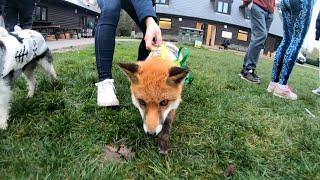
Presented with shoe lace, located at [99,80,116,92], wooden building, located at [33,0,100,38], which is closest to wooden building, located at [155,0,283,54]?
wooden building, located at [33,0,100,38]

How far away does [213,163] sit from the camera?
10.2ft

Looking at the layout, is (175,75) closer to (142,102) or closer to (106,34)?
(142,102)

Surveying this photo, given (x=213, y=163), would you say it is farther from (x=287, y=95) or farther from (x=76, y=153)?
(x=287, y=95)

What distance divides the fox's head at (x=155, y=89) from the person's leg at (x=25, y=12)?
393 centimetres

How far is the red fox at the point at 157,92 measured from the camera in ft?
9.82

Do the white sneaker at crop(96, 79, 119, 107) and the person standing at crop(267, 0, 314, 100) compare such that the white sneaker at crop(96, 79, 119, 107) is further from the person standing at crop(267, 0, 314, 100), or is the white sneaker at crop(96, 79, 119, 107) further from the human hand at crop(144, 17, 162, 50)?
Result: the person standing at crop(267, 0, 314, 100)

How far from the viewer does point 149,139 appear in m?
3.42

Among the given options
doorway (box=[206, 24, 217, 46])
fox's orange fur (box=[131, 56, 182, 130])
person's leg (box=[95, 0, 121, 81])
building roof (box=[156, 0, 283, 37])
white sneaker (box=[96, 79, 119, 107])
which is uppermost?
building roof (box=[156, 0, 283, 37])

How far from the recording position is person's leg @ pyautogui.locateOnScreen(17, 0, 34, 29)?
632 cm

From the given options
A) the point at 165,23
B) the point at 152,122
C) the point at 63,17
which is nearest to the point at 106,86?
the point at 152,122

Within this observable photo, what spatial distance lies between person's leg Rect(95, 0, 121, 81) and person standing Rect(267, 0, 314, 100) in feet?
9.53

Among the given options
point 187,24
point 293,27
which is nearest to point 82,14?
point 187,24

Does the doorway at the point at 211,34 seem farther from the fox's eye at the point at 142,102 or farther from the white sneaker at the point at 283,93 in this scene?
the fox's eye at the point at 142,102

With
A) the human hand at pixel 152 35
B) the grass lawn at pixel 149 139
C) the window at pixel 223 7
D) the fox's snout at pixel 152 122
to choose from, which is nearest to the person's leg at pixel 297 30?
the grass lawn at pixel 149 139
